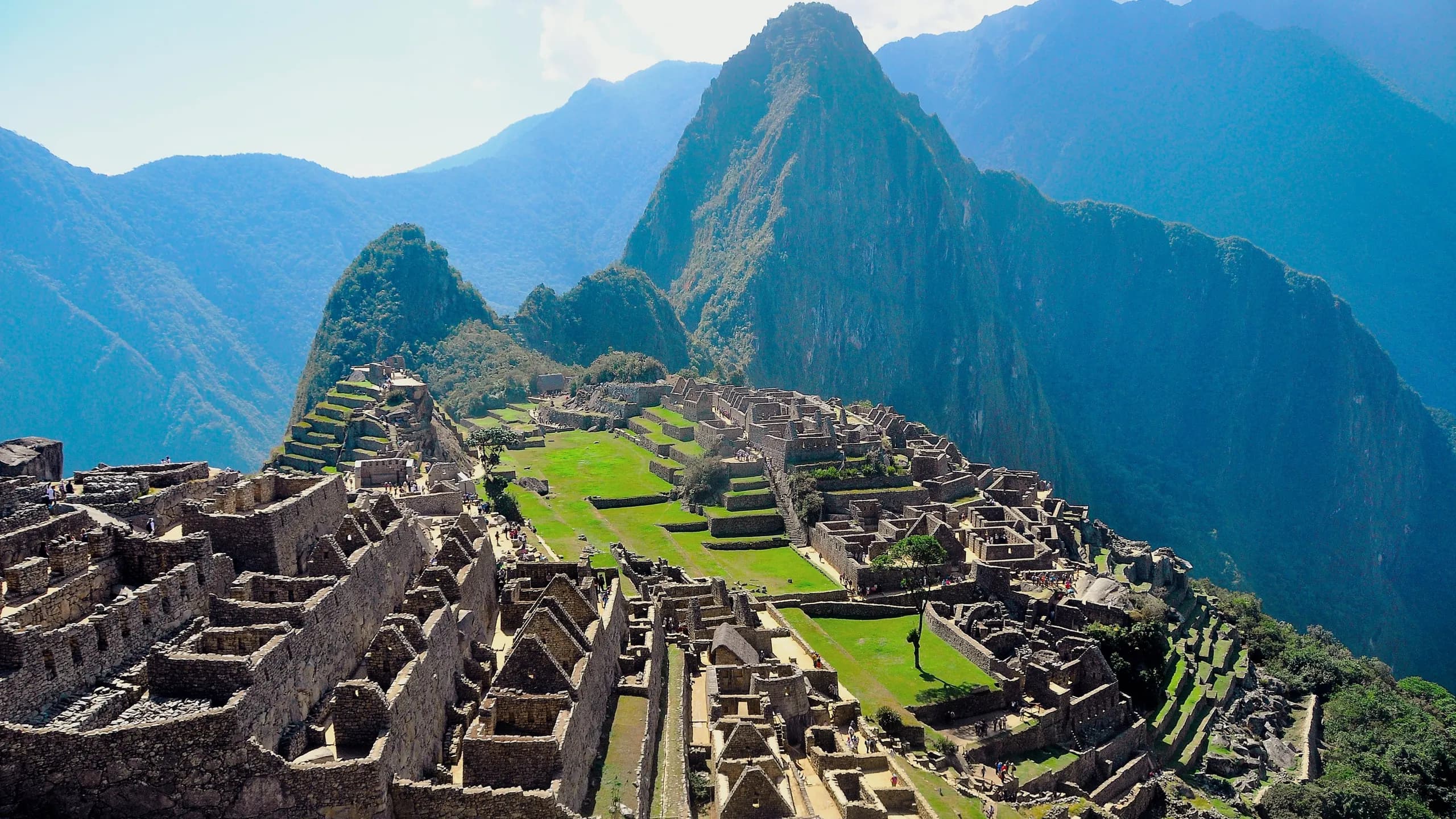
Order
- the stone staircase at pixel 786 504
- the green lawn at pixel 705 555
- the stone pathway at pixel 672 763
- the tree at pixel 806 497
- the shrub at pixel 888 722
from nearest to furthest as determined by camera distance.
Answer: the stone pathway at pixel 672 763
the shrub at pixel 888 722
the green lawn at pixel 705 555
the tree at pixel 806 497
the stone staircase at pixel 786 504

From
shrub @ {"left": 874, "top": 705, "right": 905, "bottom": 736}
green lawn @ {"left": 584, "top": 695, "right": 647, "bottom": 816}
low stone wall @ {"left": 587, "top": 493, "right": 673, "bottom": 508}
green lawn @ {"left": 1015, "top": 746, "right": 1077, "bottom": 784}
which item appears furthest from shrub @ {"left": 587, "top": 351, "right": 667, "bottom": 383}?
green lawn @ {"left": 584, "top": 695, "right": 647, "bottom": 816}

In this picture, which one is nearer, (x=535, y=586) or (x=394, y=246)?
(x=535, y=586)

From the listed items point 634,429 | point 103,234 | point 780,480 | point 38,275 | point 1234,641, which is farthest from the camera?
point 103,234

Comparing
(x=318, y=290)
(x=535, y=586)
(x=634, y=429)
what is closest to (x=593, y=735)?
(x=535, y=586)

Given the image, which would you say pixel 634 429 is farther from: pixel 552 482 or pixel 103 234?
pixel 103 234

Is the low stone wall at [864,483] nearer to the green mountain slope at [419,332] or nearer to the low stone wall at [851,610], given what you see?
the low stone wall at [851,610]

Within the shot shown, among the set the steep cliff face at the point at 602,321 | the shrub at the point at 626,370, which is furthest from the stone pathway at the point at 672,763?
A: the steep cliff face at the point at 602,321
